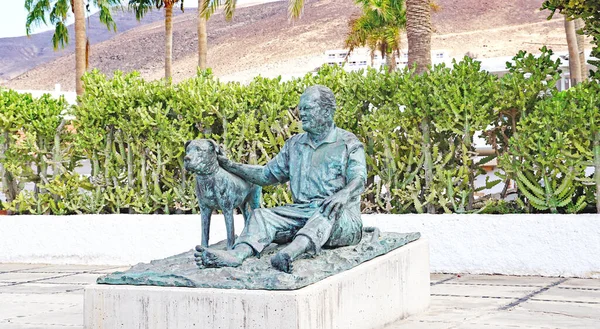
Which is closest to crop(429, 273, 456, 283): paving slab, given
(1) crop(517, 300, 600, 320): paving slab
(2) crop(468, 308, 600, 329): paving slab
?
(1) crop(517, 300, 600, 320): paving slab

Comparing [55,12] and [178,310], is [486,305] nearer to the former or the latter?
[178,310]

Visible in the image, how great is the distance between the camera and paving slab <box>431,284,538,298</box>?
7.98 metres

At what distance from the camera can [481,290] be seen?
8297mm

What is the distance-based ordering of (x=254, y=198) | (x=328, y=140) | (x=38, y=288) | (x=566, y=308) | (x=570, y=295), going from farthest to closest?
(x=38, y=288) < (x=570, y=295) < (x=566, y=308) < (x=254, y=198) < (x=328, y=140)

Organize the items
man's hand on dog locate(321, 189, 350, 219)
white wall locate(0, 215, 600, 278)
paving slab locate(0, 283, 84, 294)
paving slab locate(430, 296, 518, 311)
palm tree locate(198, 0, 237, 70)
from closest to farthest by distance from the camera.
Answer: man's hand on dog locate(321, 189, 350, 219) → paving slab locate(430, 296, 518, 311) → paving slab locate(0, 283, 84, 294) → white wall locate(0, 215, 600, 278) → palm tree locate(198, 0, 237, 70)

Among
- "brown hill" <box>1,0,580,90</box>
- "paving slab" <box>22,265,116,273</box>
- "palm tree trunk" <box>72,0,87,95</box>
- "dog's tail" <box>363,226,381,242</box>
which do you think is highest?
"brown hill" <box>1,0,580,90</box>

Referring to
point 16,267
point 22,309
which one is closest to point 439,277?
point 22,309

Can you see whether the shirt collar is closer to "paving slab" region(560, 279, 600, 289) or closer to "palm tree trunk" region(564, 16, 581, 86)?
"paving slab" region(560, 279, 600, 289)

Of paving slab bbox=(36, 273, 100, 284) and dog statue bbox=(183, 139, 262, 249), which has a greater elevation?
dog statue bbox=(183, 139, 262, 249)

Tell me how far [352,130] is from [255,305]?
5.04 m

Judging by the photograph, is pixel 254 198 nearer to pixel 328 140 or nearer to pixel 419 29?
pixel 328 140

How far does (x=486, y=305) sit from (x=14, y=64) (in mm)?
175991

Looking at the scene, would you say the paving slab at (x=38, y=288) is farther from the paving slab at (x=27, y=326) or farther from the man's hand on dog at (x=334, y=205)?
the man's hand on dog at (x=334, y=205)

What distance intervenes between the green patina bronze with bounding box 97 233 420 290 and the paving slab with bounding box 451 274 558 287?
2.90 meters
